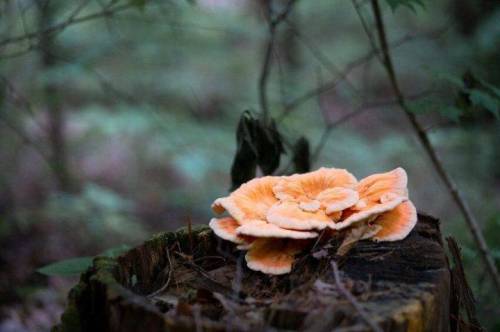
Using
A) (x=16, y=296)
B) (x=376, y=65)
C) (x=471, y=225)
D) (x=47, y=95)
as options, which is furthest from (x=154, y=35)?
(x=376, y=65)

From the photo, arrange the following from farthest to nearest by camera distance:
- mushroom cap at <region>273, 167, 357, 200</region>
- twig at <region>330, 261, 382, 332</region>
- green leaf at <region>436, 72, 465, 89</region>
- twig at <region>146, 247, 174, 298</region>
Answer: green leaf at <region>436, 72, 465, 89</region>
mushroom cap at <region>273, 167, 357, 200</region>
twig at <region>146, 247, 174, 298</region>
twig at <region>330, 261, 382, 332</region>

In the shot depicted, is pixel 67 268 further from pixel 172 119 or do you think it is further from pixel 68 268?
pixel 172 119

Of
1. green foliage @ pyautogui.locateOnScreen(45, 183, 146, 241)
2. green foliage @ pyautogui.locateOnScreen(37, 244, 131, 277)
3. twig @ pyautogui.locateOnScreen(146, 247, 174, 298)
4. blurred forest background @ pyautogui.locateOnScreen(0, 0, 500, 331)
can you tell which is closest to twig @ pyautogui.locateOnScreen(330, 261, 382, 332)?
twig @ pyautogui.locateOnScreen(146, 247, 174, 298)

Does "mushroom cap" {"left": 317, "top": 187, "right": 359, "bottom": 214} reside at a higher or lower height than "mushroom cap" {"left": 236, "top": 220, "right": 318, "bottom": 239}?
higher

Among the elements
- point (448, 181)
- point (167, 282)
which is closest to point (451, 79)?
point (448, 181)

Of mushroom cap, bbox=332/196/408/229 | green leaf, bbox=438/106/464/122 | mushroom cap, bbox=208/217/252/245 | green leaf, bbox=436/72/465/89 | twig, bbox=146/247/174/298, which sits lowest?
twig, bbox=146/247/174/298

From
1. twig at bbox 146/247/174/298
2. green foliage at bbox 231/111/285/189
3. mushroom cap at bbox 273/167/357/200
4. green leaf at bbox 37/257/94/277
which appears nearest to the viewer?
twig at bbox 146/247/174/298

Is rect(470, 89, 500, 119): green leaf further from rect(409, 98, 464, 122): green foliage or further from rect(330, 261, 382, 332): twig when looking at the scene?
rect(330, 261, 382, 332): twig
